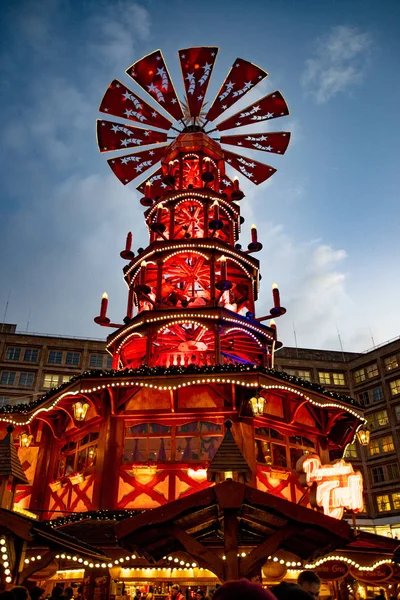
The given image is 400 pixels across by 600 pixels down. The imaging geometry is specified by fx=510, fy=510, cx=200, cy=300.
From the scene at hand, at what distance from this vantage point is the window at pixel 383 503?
4491 centimetres

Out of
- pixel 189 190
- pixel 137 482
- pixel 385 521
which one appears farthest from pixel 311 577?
pixel 385 521

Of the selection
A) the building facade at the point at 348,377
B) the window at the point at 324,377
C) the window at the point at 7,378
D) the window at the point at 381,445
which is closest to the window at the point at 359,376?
the building facade at the point at 348,377

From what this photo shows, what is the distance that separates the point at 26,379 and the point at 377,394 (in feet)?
116

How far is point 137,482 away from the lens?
16031 millimetres

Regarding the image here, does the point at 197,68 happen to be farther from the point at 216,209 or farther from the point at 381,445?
the point at 381,445

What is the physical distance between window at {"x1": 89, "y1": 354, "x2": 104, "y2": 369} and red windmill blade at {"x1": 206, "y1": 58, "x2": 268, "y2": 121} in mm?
34407

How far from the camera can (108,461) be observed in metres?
16.2

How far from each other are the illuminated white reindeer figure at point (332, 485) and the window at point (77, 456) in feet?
22.7

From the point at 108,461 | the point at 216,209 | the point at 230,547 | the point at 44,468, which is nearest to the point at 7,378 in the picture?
the point at 44,468

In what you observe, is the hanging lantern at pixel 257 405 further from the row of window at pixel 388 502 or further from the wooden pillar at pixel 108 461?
the row of window at pixel 388 502

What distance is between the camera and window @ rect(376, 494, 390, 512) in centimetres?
4491

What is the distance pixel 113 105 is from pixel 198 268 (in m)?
9.28

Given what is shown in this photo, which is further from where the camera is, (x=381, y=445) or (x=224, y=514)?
(x=381, y=445)

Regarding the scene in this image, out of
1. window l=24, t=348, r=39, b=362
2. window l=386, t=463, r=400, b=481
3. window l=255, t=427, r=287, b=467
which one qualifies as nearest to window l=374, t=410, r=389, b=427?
window l=386, t=463, r=400, b=481
